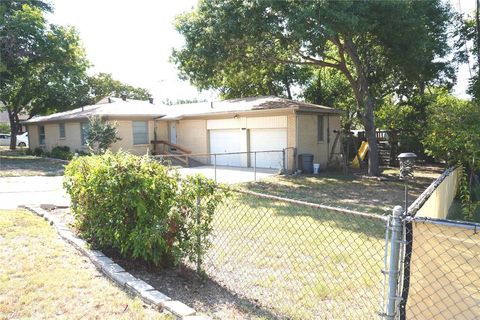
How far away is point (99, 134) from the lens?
63.8ft

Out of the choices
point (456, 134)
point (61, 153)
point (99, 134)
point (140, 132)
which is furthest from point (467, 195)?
point (61, 153)

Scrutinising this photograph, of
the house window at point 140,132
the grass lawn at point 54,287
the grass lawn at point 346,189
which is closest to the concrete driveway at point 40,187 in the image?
the grass lawn at point 346,189

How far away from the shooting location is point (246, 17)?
12742 mm

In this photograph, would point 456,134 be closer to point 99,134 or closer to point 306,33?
point 306,33

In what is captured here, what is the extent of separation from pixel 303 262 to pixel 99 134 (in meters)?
16.6

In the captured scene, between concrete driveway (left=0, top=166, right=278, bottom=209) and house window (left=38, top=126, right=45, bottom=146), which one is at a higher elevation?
house window (left=38, top=126, right=45, bottom=146)

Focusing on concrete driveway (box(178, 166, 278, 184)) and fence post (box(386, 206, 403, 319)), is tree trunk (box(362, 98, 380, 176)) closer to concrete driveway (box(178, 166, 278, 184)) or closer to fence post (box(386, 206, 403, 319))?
concrete driveway (box(178, 166, 278, 184))

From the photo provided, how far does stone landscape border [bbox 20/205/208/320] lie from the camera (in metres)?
3.42

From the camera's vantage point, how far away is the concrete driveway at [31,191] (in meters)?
9.64

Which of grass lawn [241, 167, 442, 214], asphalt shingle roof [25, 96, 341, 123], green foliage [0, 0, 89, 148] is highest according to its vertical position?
green foliage [0, 0, 89, 148]

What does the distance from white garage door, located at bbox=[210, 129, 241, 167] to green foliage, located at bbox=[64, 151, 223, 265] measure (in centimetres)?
1512

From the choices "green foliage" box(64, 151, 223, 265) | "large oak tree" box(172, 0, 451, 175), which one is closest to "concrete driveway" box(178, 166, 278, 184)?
"large oak tree" box(172, 0, 451, 175)

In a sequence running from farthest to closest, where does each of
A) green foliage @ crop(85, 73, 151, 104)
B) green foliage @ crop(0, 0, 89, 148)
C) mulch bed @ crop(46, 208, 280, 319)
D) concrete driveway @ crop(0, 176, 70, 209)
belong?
green foliage @ crop(85, 73, 151, 104)
green foliage @ crop(0, 0, 89, 148)
concrete driveway @ crop(0, 176, 70, 209)
mulch bed @ crop(46, 208, 280, 319)

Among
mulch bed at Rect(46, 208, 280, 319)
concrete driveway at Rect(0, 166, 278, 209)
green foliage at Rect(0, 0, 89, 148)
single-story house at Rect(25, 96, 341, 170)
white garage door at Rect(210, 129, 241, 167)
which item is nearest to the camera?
mulch bed at Rect(46, 208, 280, 319)
